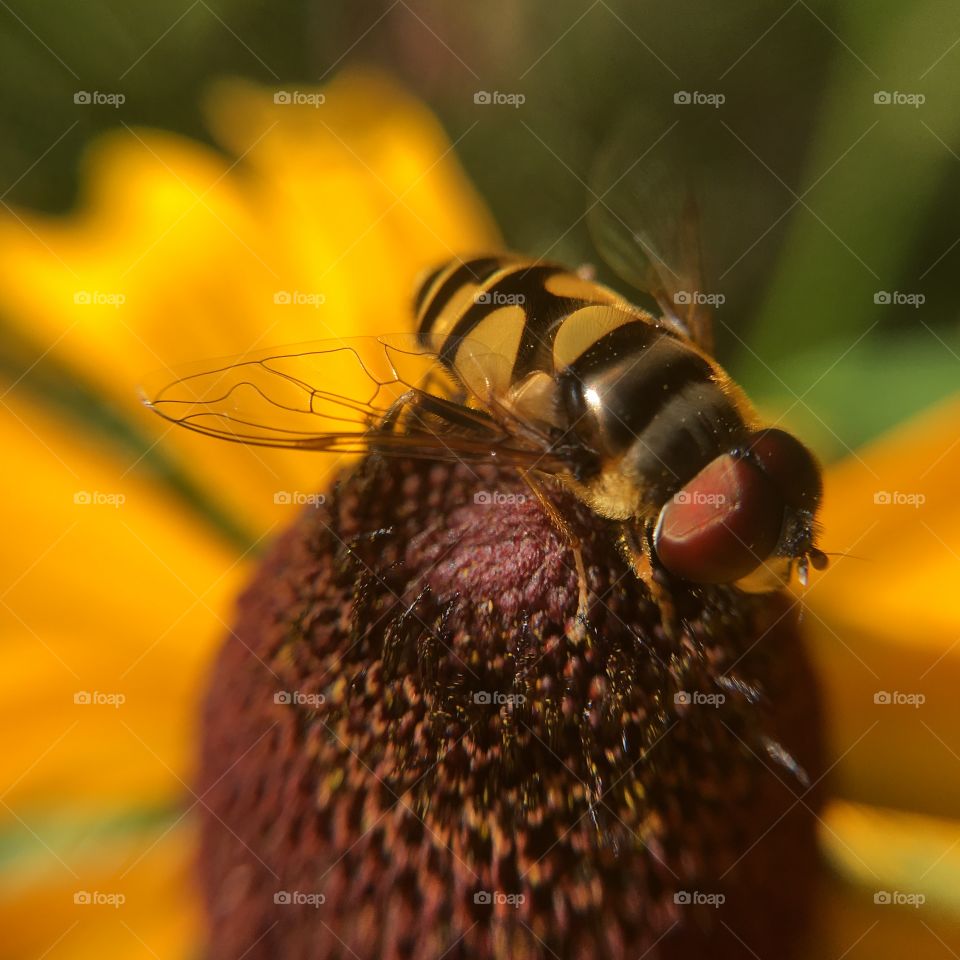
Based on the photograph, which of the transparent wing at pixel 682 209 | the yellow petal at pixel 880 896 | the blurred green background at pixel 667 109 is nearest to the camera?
the yellow petal at pixel 880 896

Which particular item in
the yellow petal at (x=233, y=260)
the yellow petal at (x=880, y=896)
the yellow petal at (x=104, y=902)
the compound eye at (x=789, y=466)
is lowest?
the yellow petal at (x=104, y=902)

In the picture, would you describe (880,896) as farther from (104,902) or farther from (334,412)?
(104,902)

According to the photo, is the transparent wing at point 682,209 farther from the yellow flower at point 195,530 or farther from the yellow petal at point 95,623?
the yellow petal at point 95,623

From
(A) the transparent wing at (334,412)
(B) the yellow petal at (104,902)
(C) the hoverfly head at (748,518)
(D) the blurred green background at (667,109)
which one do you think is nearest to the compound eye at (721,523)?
(C) the hoverfly head at (748,518)

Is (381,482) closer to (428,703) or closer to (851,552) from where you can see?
(428,703)

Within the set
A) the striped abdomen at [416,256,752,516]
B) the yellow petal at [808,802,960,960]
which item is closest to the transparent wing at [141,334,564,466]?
the striped abdomen at [416,256,752,516]

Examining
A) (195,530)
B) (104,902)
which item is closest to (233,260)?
(195,530)

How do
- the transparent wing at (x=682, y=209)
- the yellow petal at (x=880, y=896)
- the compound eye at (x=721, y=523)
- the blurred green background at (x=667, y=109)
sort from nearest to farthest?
1. the compound eye at (x=721, y=523)
2. the yellow petal at (x=880, y=896)
3. the transparent wing at (x=682, y=209)
4. the blurred green background at (x=667, y=109)
